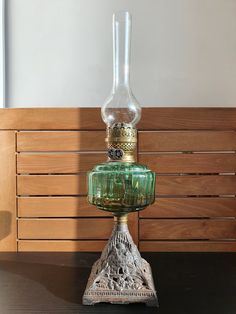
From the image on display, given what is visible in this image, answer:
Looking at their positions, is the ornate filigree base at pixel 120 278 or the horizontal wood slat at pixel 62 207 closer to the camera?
the ornate filigree base at pixel 120 278

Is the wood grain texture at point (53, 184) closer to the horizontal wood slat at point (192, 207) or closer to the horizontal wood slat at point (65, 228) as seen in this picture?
the horizontal wood slat at point (65, 228)

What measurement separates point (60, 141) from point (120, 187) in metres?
0.40

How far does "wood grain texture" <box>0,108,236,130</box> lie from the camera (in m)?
0.98

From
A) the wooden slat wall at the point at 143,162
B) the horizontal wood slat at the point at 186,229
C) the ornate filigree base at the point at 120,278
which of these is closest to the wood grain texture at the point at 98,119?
the wooden slat wall at the point at 143,162

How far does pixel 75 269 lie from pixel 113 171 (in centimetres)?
34

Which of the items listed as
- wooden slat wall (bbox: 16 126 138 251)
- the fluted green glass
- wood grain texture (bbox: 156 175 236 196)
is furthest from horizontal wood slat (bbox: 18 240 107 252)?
the fluted green glass

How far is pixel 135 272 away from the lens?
66 cm

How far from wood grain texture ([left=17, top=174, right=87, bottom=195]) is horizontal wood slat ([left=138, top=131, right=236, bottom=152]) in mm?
214

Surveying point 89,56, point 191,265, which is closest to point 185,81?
point 89,56

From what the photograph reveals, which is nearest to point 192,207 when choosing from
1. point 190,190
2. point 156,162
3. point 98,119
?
point 190,190

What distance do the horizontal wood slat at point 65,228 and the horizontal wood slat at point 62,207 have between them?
18 millimetres

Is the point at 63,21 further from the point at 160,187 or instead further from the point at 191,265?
the point at 191,265

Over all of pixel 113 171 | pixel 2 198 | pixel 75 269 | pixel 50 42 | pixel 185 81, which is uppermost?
pixel 50 42

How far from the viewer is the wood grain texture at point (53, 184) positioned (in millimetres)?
993
